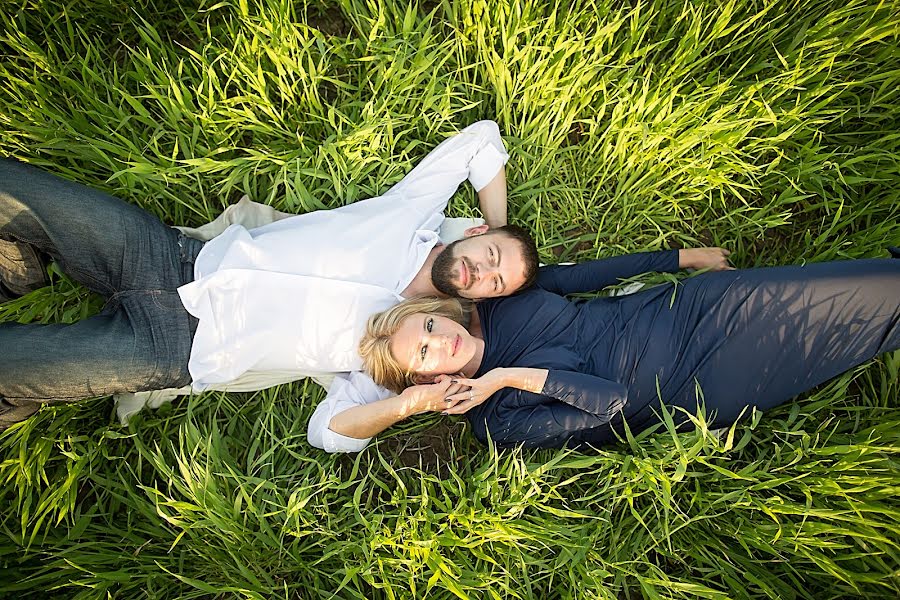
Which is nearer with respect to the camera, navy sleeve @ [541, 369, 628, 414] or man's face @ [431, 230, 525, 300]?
navy sleeve @ [541, 369, 628, 414]

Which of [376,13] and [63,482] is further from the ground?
[376,13]

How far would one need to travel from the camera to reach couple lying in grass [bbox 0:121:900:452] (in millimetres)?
2275

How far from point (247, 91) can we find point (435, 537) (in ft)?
7.02

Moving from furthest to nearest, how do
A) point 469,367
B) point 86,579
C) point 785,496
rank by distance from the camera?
1. point 469,367
2. point 785,496
3. point 86,579

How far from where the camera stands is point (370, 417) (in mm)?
2350

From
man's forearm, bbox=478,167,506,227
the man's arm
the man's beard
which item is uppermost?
the man's arm

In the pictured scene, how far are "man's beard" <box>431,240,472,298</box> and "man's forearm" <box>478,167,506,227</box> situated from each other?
390 mm

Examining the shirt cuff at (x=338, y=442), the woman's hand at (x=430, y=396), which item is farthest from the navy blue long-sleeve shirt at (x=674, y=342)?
the shirt cuff at (x=338, y=442)

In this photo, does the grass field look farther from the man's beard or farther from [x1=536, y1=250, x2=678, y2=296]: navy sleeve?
the man's beard

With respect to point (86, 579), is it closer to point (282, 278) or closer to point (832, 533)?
point (282, 278)

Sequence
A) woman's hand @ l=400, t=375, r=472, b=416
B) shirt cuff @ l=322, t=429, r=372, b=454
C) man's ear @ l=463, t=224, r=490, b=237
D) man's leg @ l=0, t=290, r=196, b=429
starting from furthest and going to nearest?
1. man's ear @ l=463, t=224, r=490, b=237
2. shirt cuff @ l=322, t=429, r=372, b=454
3. woman's hand @ l=400, t=375, r=472, b=416
4. man's leg @ l=0, t=290, r=196, b=429

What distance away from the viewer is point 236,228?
99.4 inches

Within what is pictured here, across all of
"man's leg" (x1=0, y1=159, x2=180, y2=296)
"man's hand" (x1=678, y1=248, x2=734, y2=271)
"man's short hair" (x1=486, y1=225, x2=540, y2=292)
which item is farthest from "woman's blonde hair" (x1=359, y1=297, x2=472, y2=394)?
"man's hand" (x1=678, y1=248, x2=734, y2=271)

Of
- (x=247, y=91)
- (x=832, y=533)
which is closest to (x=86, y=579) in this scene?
(x=247, y=91)
